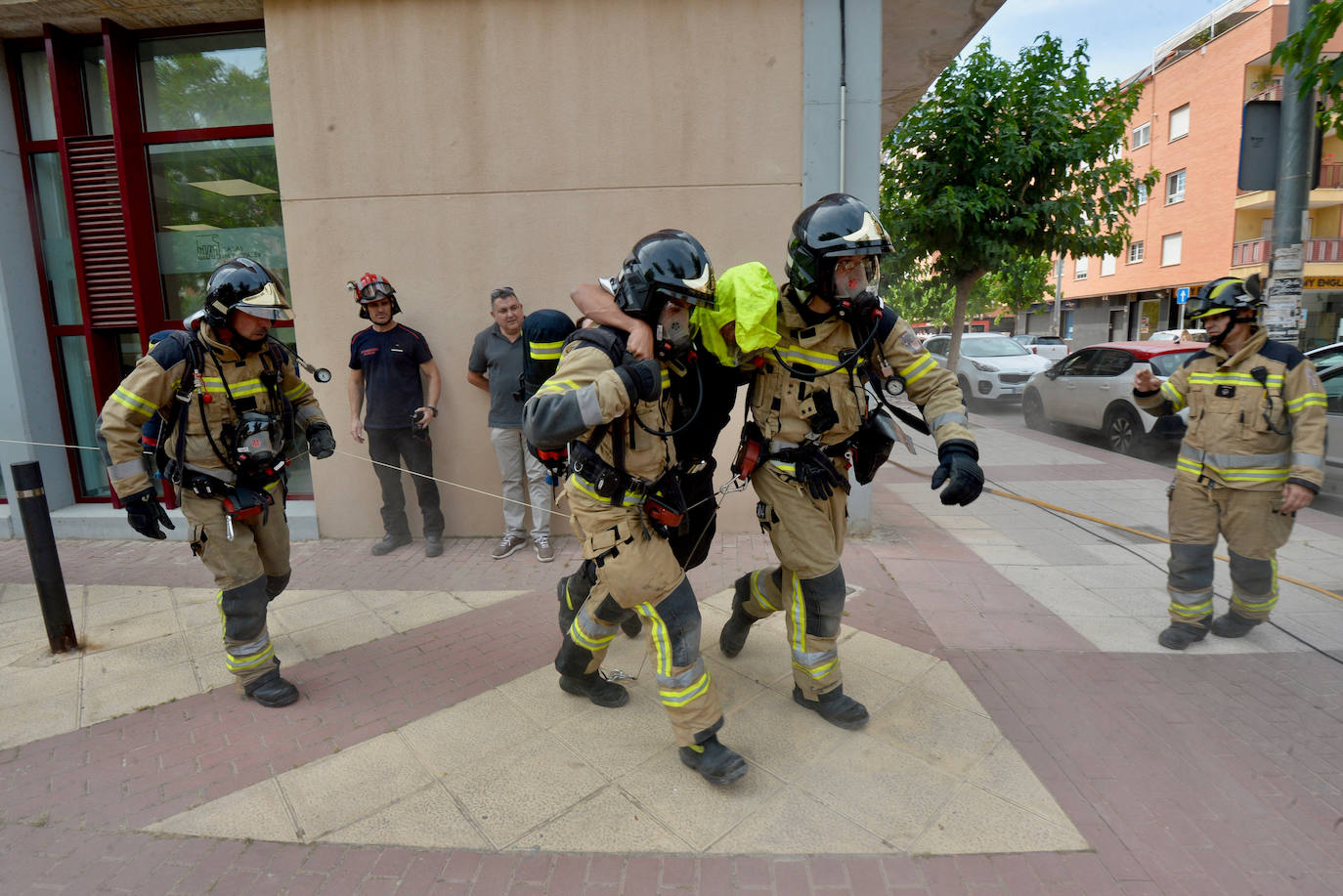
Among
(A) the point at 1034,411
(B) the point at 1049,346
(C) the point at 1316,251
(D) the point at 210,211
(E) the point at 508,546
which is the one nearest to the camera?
(E) the point at 508,546

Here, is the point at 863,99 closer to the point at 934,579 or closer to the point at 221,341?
the point at 934,579

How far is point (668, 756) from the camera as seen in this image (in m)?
2.98

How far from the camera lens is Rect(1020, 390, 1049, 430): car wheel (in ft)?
40.5

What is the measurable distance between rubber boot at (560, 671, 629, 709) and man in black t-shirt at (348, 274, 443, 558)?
275 cm

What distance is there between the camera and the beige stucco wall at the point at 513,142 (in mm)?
5406

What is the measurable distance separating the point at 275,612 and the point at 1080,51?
39.4 feet

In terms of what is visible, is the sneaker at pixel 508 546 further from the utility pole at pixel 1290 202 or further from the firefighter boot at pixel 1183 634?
the utility pole at pixel 1290 202

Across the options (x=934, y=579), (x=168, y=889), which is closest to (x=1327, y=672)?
(x=934, y=579)

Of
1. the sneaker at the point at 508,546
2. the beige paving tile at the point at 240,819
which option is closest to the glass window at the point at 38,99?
the sneaker at the point at 508,546

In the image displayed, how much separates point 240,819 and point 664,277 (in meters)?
2.47

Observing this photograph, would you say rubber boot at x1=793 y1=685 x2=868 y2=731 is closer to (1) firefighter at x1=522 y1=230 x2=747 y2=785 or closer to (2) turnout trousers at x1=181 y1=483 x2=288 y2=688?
(1) firefighter at x1=522 y1=230 x2=747 y2=785

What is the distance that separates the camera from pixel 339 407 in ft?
19.5

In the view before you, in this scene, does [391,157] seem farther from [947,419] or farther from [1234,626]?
[1234,626]

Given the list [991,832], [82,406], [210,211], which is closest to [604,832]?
[991,832]
